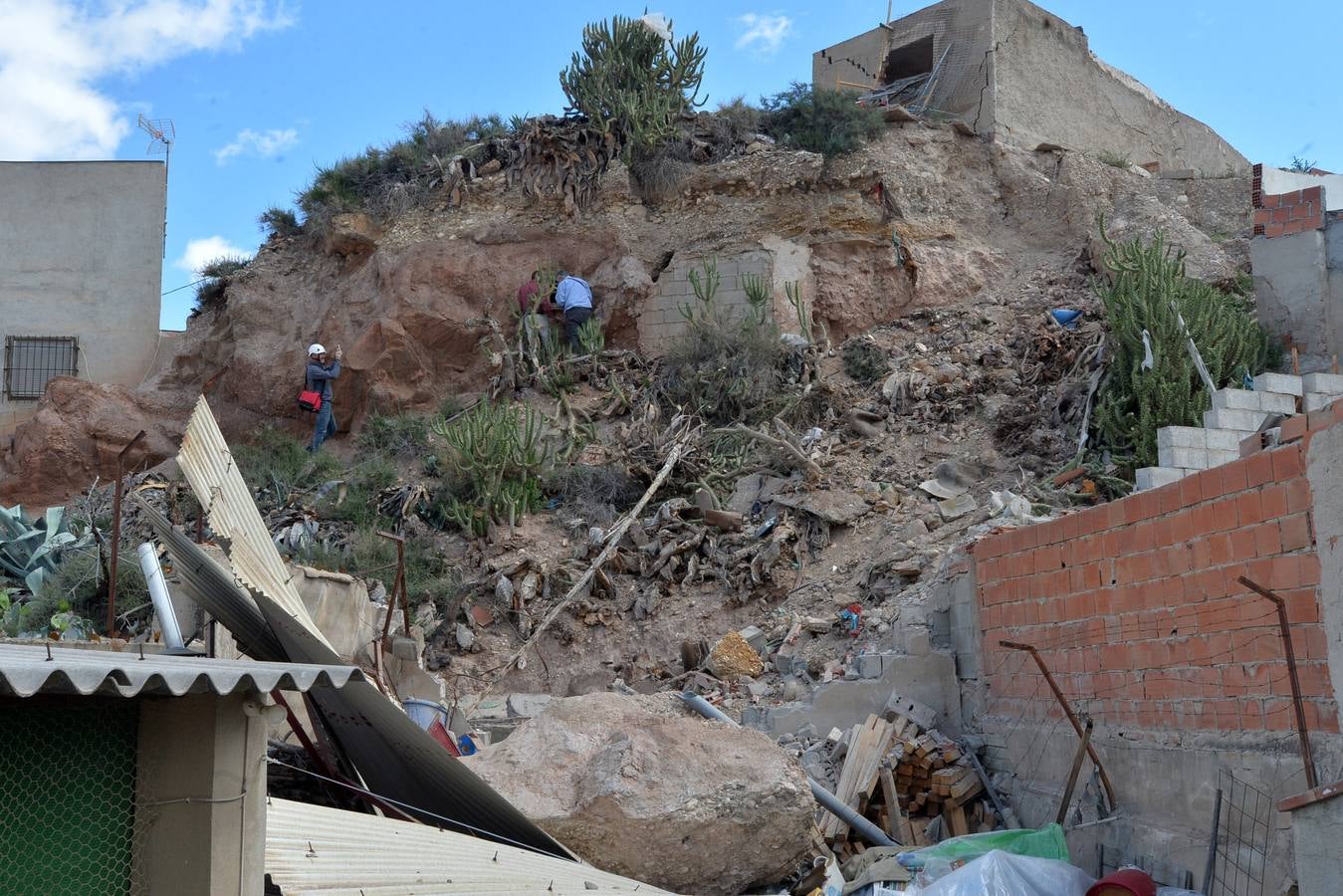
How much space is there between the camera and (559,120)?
19.4m

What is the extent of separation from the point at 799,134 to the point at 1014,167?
10.8 feet

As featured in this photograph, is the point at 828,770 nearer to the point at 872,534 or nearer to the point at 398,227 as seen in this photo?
the point at 872,534

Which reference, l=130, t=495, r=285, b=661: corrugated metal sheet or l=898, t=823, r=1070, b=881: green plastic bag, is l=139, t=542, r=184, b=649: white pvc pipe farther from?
l=898, t=823, r=1070, b=881: green plastic bag

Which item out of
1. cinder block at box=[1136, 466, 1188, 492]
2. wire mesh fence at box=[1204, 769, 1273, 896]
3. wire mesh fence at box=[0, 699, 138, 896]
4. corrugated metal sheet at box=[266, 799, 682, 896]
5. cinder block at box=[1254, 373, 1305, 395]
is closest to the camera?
wire mesh fence at box=[0, 699, 138, 896]

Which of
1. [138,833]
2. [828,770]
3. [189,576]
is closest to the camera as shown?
[138,833]

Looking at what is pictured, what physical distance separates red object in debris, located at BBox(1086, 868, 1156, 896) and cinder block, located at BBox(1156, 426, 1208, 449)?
12.3ft

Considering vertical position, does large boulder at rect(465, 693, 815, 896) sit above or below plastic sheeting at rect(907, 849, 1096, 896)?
above

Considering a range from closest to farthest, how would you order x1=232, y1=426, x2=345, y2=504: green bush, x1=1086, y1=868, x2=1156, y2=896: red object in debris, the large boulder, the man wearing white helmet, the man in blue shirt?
x1=1086, y1=868, x2=1156, y2=896: red object in debris < the large boulder < x1=232, y1=426, x2=345, y2=504: green bush < the man in blue shirt < the man wearing white helmet

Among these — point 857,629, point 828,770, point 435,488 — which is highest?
point 435,488

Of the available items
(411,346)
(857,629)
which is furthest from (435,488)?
(857,629)

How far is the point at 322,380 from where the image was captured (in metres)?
18.4

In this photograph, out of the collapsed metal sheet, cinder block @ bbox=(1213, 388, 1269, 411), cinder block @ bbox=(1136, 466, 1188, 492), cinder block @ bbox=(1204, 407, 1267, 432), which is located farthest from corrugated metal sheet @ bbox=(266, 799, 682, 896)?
cinder block @ bbox=(1213, 388, 1269, 411)

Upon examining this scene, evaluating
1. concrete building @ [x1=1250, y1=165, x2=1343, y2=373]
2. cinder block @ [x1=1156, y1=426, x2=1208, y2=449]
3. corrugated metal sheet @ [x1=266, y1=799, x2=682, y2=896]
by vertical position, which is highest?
concrete building @ [x1=1250, y1=165, x2=1343, y2=373]

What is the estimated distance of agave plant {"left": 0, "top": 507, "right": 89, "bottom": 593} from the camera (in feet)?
47.3
